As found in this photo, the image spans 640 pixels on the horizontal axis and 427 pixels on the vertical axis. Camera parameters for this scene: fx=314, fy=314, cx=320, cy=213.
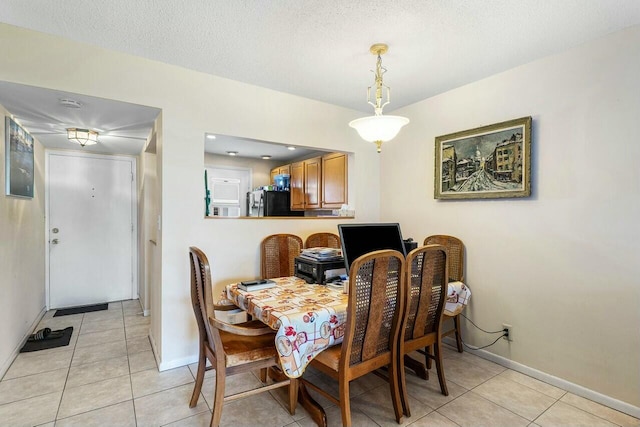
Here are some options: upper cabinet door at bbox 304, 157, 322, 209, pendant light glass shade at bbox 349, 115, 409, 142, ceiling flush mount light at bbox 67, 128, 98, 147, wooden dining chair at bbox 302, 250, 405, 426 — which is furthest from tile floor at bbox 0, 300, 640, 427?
upper cabinet door at bbox 304, 157, 322, 209

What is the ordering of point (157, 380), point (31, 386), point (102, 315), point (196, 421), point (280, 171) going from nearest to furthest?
point (196, 421) → point (31, 386) → point (157, 380) → point (102, 315) → point (280, 171)

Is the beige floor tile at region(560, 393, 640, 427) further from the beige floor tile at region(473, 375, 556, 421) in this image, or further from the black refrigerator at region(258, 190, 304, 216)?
the black refrigerator at region(258, 190, 304, 216)

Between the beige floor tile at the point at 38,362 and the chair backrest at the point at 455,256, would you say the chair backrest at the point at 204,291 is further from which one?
the chair backrest at the point at 455,256

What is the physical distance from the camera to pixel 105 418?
73.7 inches

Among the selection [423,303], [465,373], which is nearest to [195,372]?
[423,303]

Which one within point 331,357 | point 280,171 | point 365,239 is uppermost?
point 280,171

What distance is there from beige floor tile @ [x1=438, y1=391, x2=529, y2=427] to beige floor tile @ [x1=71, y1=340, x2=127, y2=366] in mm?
2638

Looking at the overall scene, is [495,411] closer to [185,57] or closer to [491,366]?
[491,366]

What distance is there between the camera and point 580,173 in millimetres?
2180

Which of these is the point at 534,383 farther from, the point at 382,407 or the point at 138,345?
the point at 138,345

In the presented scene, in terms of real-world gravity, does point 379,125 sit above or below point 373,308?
above

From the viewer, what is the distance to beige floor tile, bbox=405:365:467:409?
6.82 ft

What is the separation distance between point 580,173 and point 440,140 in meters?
1.17

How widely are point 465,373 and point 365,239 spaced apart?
53.6 inches
